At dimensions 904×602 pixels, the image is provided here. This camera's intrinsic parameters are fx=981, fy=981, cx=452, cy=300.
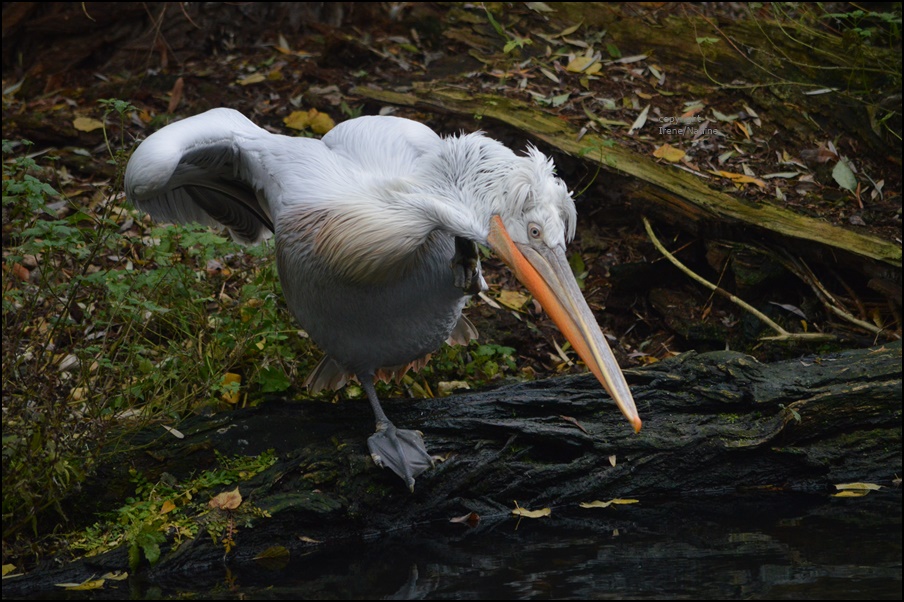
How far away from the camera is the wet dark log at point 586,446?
4008 millimetres

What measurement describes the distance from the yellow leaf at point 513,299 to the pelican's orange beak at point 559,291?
2014 mm

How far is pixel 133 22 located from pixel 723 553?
5.87 m

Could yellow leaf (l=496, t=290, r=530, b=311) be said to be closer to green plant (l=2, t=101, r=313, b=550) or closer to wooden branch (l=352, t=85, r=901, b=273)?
wooden branch (l=352, t=85, r=901, b=273)

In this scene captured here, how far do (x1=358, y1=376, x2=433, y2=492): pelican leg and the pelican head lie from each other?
90 cm

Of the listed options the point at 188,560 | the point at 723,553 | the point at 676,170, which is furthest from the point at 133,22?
the point at 723,553

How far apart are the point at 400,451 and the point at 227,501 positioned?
706 millimetres

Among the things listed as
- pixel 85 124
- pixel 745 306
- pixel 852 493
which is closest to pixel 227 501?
pixel 852 493

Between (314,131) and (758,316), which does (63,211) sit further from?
(758,316)

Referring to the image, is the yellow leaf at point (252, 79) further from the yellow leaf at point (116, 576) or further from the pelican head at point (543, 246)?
the yellow leaf at point (116, 576)

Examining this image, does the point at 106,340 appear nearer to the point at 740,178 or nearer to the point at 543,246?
the point at 543,246

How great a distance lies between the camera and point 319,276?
381 centimetres

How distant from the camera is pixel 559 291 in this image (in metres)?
3.50

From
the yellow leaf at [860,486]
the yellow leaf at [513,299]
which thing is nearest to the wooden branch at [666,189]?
the yellow leaf at [513,299]

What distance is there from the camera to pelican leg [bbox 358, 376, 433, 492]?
3967mm
